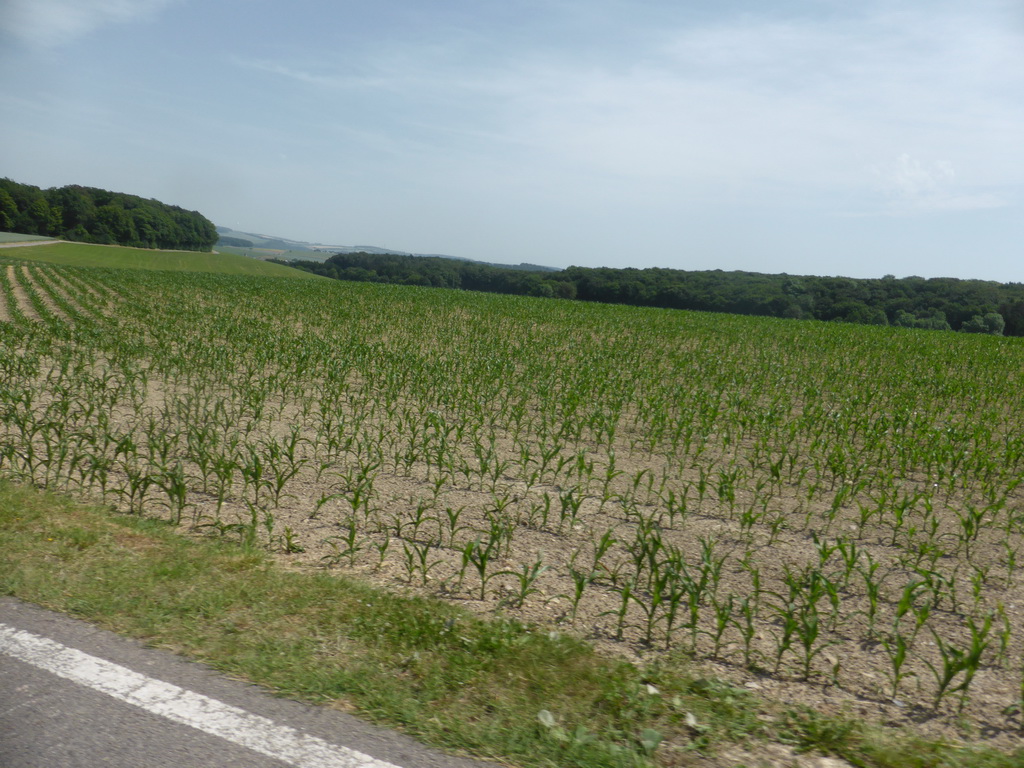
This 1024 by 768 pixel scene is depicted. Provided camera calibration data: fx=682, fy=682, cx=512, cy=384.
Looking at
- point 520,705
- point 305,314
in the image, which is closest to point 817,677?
point 520,705

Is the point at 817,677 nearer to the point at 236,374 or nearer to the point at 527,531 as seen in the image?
the point at 527,531

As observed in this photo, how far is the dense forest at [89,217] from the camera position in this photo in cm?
8919

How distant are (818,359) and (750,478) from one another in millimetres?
12578

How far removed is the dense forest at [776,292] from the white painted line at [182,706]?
45.1 metres

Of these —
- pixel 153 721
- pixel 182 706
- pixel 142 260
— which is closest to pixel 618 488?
pixel 182 706

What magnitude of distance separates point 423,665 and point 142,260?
71.3m

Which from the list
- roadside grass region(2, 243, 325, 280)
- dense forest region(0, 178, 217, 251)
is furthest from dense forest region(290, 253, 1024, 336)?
dense forest region(0, 178, 217, 251)

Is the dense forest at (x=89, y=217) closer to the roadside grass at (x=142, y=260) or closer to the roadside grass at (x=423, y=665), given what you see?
the roadside grass at (x=142, y=260)

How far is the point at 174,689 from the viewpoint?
2.75 m

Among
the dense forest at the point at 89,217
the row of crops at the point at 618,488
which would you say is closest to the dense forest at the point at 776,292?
the row of crops at the point at 618,488

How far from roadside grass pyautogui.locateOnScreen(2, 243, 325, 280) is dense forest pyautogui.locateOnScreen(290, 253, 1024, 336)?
10697 mm

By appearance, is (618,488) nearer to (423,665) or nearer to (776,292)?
(423,665)

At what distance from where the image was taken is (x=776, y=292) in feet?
178

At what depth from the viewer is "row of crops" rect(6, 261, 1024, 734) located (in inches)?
143
